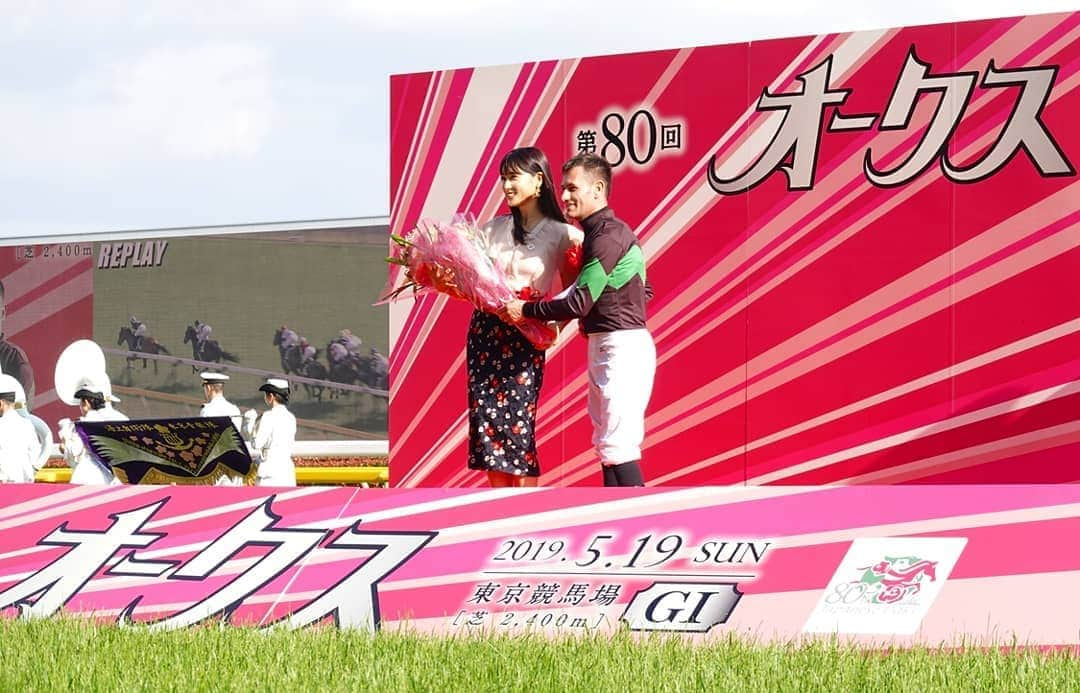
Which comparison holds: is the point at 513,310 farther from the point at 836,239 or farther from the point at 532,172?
the point at 836,239

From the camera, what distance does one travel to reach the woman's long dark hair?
19.0ft

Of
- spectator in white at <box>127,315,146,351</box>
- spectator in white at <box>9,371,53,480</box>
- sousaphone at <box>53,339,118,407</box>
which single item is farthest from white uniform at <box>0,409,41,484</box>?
spectator in white at <box>127,315,146,351</box>

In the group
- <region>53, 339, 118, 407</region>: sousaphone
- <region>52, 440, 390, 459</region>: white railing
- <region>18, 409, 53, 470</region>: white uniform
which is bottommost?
<region>52, 440, 390, 459</region>: white railing

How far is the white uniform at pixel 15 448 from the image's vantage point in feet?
35.7

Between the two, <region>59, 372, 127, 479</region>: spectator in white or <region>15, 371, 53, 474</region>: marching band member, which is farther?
<region>15, 371, 53, 474</region>: marching band member

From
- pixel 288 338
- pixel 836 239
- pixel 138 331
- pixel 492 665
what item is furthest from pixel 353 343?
pixel 492 665

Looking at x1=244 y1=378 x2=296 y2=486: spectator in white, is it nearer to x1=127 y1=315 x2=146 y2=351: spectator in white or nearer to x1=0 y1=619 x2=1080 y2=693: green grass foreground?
x1=127 y1=315 x2=146 y2=351: spectator in white

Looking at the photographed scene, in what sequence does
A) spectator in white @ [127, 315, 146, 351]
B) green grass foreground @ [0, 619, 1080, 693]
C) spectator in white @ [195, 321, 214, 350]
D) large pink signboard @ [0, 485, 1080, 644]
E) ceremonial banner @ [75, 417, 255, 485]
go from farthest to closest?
1. spectator in white @ [127, 315, 146, 351]
2. spectator in white @ [195, 321, 214, 350]
3. ceremonial banner @ [75, 417, 255, 485]
4. large pink signboard @ [0, 485, 1080, 644]
5. green grass foreground @ [0, 619, 1080, 693]

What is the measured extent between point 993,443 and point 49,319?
1176 cm

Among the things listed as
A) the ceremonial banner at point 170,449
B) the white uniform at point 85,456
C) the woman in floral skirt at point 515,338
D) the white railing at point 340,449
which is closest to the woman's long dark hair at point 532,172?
the woman in floral skirt at point 515,338

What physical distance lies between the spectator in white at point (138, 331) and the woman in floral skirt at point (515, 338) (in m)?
10.4

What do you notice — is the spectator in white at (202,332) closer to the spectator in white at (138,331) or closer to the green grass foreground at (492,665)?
the spectator in white at (138,331)

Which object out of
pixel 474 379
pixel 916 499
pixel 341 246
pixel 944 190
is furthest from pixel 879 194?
pixel 341 246

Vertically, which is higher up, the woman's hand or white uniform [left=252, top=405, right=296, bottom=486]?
the woman's hand
